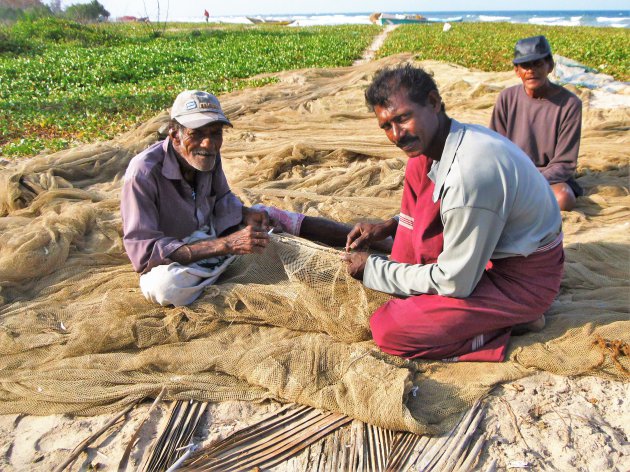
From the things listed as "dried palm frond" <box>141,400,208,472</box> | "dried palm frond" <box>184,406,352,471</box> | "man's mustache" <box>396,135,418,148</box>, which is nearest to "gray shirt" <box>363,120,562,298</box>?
"man's mustache" <box>396,135,418,148</box>

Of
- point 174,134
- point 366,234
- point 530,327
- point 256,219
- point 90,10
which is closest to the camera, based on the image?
point 530,327

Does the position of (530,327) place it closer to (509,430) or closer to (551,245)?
(551,245)

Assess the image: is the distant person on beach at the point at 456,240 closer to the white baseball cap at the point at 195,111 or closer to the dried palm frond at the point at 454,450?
the dried palm frond at the point at 454,450

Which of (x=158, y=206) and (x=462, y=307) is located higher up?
(x=158, y=206)

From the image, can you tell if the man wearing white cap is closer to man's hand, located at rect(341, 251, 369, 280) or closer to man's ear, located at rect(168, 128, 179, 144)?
man's ear, located at rect(168, 128, 179, 144)

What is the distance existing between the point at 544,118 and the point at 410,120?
263 centimetres

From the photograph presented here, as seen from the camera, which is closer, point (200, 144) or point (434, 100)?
point (434, 100)

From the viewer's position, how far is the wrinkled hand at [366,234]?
10.1ft

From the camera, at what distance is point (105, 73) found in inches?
432

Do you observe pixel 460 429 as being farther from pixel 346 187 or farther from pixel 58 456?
pixel 346 187

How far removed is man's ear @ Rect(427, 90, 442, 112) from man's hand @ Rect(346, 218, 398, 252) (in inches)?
34.6

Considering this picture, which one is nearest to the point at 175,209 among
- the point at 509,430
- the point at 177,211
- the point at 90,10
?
the point at 177,211

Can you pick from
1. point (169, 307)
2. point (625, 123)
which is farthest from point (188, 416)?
point (625, 123)

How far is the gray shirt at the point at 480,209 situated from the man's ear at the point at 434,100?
0.32ft
